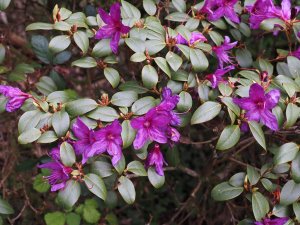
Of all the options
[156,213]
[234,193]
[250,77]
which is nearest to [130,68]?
[250,77]

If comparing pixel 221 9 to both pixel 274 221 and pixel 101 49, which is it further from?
pixel 274 221

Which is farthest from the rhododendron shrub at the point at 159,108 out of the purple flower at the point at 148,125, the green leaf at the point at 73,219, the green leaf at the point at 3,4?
the green leaf at the point at 73,219

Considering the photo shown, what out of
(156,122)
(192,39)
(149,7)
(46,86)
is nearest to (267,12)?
(192,39)

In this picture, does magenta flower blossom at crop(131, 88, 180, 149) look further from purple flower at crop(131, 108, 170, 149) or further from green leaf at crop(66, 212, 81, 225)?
green leaf at crop(66, 212, 81, 225)

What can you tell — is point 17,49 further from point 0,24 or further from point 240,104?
point 240,104

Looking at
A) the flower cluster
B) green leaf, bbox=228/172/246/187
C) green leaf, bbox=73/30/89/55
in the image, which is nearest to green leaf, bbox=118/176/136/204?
the flower cluster

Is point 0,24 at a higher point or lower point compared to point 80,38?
lower

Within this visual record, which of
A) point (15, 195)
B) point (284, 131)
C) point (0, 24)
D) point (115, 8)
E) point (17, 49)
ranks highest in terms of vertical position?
point (115, 8)

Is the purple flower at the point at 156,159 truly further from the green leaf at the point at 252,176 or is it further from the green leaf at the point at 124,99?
the green leaf at the point at 252,176
